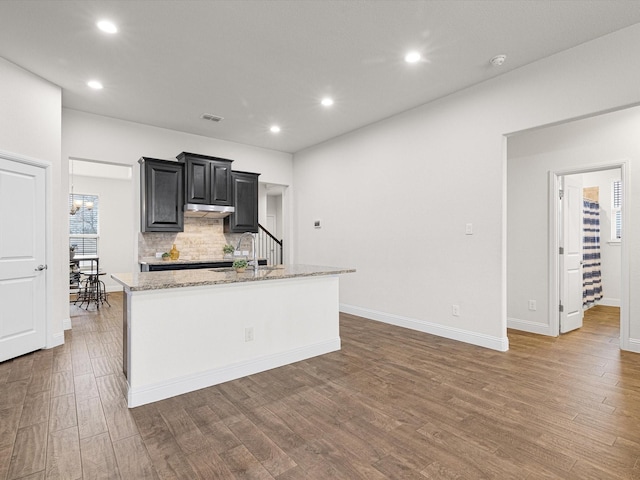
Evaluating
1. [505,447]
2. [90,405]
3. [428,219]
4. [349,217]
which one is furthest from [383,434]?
[349,217]

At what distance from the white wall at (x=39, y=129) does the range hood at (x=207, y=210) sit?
159 cm

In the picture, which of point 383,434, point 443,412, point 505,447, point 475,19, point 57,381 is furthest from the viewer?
point 57,381

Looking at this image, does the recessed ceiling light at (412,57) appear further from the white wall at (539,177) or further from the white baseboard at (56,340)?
the white baseboard at (56,340)

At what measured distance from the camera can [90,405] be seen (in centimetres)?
248

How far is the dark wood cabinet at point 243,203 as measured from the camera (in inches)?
229

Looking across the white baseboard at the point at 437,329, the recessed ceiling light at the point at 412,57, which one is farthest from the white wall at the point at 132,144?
the recessed ceiling light at the point at 412,57

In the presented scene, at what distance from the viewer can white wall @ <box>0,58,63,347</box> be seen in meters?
3.41

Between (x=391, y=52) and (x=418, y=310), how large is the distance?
3064 millimetres

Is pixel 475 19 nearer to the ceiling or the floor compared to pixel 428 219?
nearer to the ceiling

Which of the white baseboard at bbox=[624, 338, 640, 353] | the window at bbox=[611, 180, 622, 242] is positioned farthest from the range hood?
the window at bbox=[611, 180, 622, 242]

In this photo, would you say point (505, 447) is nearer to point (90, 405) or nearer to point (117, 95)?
point (90, 405)

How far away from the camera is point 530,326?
441 centimetres

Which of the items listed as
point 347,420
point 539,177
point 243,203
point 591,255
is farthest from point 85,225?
point 591,255

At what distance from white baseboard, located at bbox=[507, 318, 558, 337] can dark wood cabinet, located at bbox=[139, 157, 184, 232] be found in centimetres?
492
